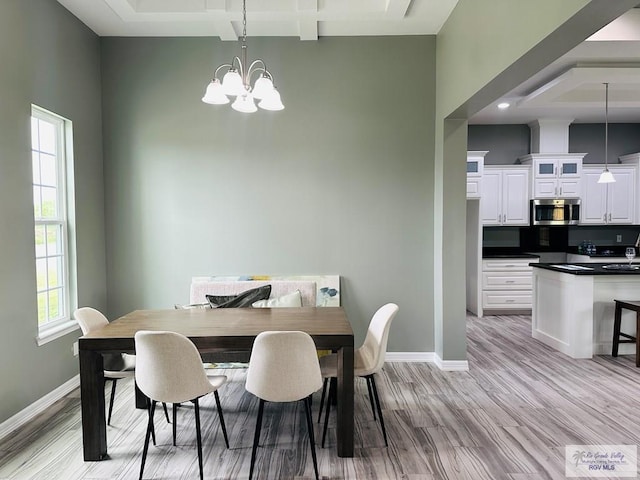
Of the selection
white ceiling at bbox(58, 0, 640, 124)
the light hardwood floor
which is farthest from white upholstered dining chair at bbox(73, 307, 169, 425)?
white ceiling at bbox(58, 0, 640, 124)

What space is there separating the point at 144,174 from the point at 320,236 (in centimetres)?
194

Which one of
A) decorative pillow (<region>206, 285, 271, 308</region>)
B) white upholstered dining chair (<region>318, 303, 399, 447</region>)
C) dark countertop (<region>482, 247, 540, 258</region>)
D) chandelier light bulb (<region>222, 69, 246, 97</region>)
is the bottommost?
white upholstered dining chair (<region>318, 303, 399, 447</region>)

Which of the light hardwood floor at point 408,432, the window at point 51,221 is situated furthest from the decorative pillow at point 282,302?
the window at point 51,221

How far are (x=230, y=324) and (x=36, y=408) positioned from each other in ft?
5.81

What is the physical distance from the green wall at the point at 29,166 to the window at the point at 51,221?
0.11 meters

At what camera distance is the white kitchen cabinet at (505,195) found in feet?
21.6

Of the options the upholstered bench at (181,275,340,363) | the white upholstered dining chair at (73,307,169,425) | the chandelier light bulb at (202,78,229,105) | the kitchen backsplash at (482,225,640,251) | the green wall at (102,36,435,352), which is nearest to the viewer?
the chandelier light bulb at (202,78,229,105)

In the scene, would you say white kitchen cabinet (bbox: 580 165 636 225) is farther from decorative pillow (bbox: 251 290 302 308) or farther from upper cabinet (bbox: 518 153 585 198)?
decorative pillow (bbox: 251 290 302 308)

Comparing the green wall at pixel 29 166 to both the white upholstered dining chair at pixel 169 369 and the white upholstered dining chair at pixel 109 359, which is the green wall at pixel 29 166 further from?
the white upholstered dining chair at pixel 169 369

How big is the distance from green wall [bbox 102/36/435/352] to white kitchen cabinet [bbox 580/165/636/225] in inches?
164

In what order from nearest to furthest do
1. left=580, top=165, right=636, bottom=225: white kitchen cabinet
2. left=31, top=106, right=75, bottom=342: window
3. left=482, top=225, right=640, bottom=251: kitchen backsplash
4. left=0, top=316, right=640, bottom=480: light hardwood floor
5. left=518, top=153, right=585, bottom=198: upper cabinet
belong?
left=0, top=316, right=640, bottom=480: light hardwood floor
left=31, top=106, right=75, bottom=342: window
left=518, top=153, right=585, bottom=198: upper cabinet
left=580, top=165, right=636, bottom=225: white kitchen cabinet
left=482, top=225, right=640, bottom=251: kitchen backsplash

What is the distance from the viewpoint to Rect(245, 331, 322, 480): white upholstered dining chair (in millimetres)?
2136

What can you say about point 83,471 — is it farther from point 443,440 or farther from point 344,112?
point 344,112

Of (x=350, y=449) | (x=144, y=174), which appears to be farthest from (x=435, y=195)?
(x=144, y=174)
